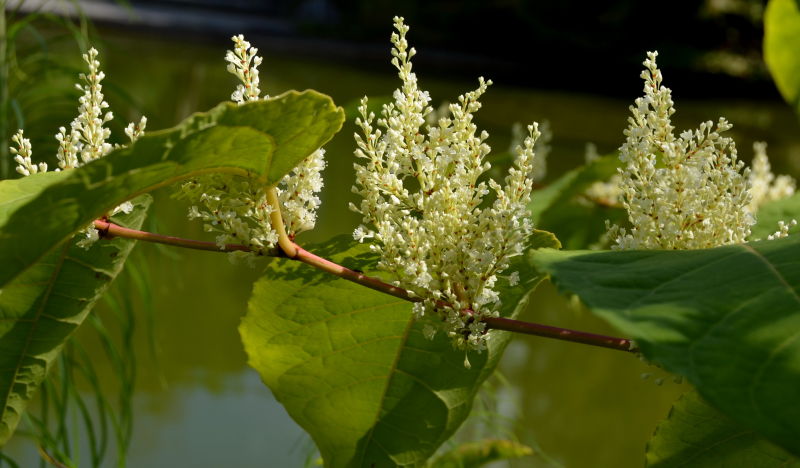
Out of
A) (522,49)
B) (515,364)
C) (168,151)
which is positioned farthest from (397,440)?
(522,49)

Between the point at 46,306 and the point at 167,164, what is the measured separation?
0.20 metres

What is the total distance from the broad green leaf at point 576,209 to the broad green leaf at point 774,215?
387 millimetres

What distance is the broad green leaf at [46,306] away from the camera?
0.54m

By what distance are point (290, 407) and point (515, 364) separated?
311cm

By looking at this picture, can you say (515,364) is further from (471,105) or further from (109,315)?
(471,105)

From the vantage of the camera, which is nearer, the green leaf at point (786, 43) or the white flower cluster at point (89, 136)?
the white flower cluster at point (89, 136)

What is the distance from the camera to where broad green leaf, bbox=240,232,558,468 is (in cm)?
58

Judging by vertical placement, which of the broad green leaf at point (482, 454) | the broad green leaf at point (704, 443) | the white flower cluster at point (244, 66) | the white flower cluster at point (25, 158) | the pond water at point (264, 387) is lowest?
the pond water at point (264, 387)

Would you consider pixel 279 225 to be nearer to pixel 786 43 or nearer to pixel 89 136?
pixel 89 136

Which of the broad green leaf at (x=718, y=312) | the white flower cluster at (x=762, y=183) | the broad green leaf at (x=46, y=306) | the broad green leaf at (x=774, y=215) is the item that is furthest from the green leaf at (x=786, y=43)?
the broad green leaf at (x=46, y=306)

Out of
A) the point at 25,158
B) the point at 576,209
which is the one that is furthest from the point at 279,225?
the point at 576,209

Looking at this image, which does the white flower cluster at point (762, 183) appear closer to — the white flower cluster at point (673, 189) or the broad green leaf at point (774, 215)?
the broad green leaf at point (774, 215)

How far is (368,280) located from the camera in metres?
0.48

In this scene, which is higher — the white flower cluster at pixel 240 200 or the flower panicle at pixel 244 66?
the flower panicle at pixel 244 66
